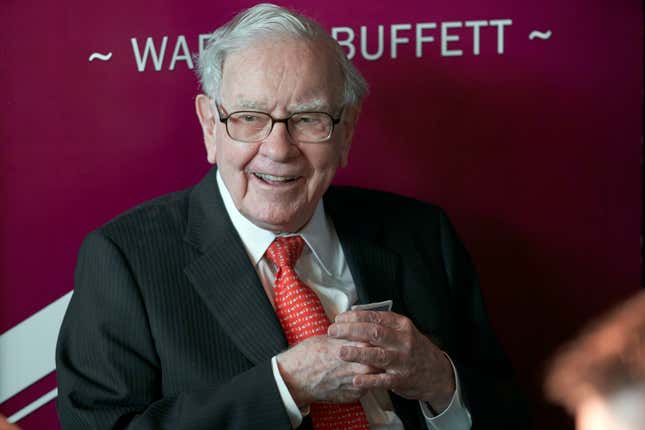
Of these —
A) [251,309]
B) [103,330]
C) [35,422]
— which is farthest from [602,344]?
[35,422]

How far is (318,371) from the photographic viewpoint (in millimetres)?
1751

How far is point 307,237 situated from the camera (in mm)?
2084

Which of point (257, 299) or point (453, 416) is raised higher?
point (257, 299)

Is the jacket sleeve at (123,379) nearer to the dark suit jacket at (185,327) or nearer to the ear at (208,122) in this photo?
the dark suit jacket at (185,327)

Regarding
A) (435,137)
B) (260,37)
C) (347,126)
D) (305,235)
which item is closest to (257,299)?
(305,235)

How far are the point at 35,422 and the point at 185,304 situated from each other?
0.76 m

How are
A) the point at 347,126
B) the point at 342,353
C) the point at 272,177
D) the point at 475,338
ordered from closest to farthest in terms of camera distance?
1. the point at 342,353
2. the point at 272,177
3. the point at 347,126
4. the point at 475,338

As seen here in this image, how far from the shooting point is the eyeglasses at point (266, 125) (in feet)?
6.26

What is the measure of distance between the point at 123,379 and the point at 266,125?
63 cm

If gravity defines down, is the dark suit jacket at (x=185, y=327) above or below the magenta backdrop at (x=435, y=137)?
below

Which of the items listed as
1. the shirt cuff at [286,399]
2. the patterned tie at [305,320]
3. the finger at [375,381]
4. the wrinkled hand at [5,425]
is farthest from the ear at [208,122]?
the wrinkled hand at [5,425]

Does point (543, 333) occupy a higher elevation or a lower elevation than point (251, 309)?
lower

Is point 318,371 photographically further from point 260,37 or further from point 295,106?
point 260,37

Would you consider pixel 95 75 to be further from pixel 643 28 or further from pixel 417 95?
pixel 643 28
